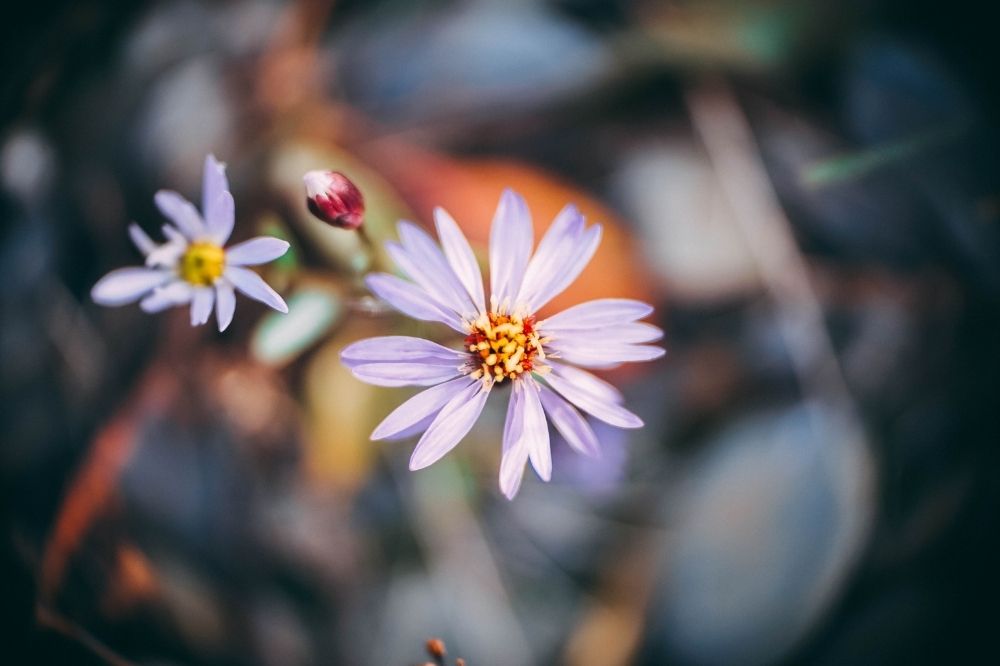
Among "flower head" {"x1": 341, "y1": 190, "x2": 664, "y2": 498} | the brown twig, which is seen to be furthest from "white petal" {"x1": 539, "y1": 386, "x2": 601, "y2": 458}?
the brown twig

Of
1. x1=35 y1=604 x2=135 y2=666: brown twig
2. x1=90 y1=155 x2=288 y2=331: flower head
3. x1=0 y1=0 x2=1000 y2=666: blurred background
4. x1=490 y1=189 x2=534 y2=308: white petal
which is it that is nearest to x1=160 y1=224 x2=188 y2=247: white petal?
x1=90 y1=155 x2=288 y2=331: flower head

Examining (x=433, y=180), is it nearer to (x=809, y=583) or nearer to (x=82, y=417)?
(x=82, y=417)

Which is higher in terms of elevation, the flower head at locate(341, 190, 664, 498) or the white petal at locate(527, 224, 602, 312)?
the white petal at locate(527, 224, 602, 312)

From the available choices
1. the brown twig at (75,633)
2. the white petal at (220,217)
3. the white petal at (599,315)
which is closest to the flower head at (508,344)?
the white petal at (599,315)

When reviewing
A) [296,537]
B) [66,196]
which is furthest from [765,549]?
[66,196]

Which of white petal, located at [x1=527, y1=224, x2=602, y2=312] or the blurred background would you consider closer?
white petal, located at [x1=527, y1=224, x2=602, y2=312]

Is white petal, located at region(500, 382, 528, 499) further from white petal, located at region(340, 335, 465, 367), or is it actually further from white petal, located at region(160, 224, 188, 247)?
white petal, located at region(160, 224, 188, 247)

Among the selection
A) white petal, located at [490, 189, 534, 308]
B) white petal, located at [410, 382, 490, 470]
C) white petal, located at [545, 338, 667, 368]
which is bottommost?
white petal, located at [410, 382, 490, 470]

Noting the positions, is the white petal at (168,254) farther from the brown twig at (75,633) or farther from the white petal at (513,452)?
the brown twig at (75,633)
